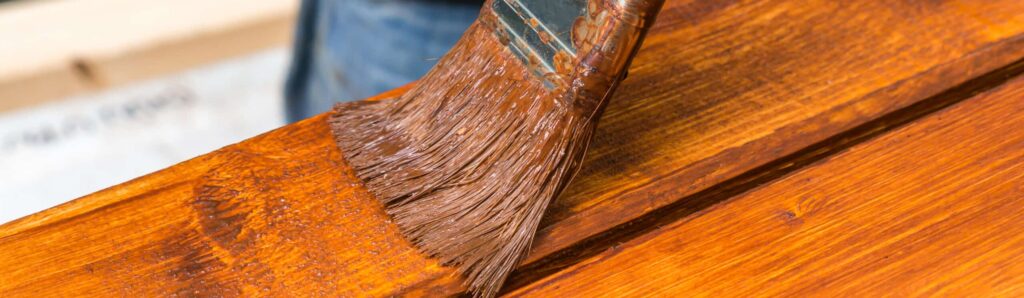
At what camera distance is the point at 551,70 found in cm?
67

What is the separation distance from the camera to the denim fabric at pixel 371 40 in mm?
1206

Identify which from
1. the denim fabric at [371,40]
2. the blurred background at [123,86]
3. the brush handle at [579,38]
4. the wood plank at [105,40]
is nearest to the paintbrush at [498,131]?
the brush handle at [579,38]

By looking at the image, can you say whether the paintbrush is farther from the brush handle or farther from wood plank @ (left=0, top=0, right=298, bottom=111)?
wood plank @ (left=0, top=0, right=298, bottom=111)

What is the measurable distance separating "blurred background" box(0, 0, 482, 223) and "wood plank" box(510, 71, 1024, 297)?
4.30 feet

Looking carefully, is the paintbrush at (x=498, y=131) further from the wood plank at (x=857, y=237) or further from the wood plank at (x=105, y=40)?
the wood plank at (x=105, y=40)

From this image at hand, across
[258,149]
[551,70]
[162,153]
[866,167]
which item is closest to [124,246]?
[258,149]

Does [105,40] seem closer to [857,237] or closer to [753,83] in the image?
[753,83]

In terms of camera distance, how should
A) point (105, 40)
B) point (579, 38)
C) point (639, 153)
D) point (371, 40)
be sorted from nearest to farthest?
point (579, 38) < point (639, 153) < point (371, 40) < point (105, 40)

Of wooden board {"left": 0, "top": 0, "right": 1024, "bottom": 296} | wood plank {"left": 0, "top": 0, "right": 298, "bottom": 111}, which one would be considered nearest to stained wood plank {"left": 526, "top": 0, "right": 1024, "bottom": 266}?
wooden board {"left": 0, "top": 0, "right": 1024, "bottom": 296}

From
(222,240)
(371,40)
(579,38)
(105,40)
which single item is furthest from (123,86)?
(579,38)

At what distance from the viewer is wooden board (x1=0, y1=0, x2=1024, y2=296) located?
658mm

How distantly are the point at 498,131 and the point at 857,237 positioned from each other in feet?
0.93

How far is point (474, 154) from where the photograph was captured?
0.71 meters

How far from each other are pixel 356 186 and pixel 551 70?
0.18 m
